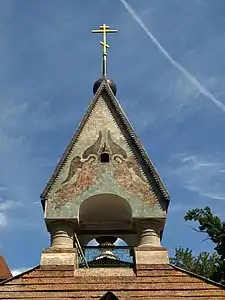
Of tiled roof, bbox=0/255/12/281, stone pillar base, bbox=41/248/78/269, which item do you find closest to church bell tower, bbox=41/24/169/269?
stone pillar base, bbox=41/248/78/269

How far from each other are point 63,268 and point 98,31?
6712 millimetres

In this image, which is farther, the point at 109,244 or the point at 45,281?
the point at 109,244

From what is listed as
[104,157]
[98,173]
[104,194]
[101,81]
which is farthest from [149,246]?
[101,81]

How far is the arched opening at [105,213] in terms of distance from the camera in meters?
11.7

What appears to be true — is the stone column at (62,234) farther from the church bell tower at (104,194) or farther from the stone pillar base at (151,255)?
the stone pillar base at (151,255)

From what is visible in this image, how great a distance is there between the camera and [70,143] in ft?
39.7

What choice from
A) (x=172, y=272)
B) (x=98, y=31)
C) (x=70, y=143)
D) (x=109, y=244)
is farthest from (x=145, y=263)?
(x=98, y=31)

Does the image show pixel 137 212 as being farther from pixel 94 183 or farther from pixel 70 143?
pixel 70 143

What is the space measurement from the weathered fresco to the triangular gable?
4.0 inches

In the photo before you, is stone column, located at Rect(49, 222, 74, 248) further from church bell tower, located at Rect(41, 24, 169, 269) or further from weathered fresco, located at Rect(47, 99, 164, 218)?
weathered fresco, located at Rect(47, 99, 164, 218)

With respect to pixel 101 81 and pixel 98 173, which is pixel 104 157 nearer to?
pixel 98 173

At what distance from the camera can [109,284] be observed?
10023 mm

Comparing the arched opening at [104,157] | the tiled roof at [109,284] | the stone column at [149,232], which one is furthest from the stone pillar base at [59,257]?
the arched opening at [104,157]

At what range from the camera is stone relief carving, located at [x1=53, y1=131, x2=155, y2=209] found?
446 inches
